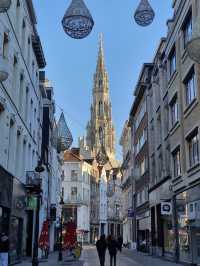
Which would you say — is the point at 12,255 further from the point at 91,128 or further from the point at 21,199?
the point at 91,128

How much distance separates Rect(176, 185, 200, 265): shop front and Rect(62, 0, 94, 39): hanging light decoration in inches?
515

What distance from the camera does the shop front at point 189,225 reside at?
78.5 feet

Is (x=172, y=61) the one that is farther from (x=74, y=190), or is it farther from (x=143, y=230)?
(x=74, y=190)

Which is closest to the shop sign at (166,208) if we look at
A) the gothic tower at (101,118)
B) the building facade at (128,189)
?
the building facade at (128,189)

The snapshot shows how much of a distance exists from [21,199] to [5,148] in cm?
591

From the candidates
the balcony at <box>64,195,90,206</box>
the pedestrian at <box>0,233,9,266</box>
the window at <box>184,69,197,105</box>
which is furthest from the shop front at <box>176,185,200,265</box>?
the balcony at <box>64,195,90,206</box>

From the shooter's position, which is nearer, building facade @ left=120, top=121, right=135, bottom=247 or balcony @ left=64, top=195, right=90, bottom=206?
building facade @ left=120, top=121, right=135, bottom=247

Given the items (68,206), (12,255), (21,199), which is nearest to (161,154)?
(21,199)

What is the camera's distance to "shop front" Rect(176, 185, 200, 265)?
78.5 ft

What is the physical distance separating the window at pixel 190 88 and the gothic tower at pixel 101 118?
116888mm

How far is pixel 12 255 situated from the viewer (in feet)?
80.2

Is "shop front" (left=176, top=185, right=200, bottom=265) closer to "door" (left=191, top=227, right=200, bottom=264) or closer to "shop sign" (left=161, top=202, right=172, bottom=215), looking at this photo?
"door" (left=191, top=227, right=200, bottom=264)

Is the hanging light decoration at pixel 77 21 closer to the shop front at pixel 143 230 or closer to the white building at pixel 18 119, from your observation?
the white building at pixel 18 119

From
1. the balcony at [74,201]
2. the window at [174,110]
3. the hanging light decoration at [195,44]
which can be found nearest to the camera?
the hanging light decoration at [195,44]
